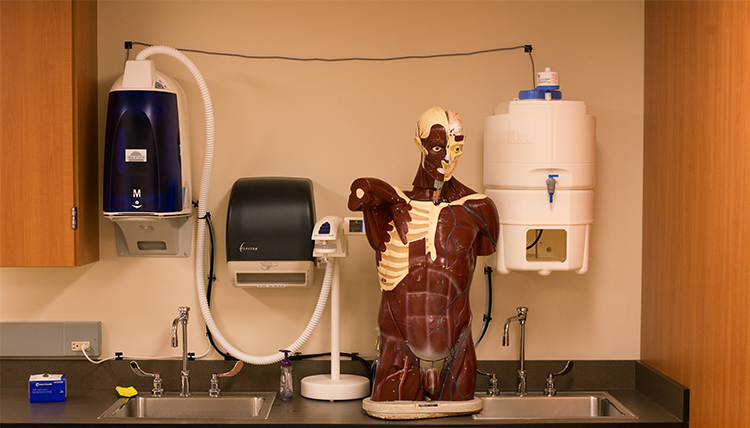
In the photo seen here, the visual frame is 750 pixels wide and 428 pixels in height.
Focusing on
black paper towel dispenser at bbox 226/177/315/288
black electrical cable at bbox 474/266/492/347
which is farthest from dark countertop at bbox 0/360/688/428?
black paper towel dispenser at bbox 226/177/315/288

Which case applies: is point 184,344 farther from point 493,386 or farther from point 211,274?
point 493,386

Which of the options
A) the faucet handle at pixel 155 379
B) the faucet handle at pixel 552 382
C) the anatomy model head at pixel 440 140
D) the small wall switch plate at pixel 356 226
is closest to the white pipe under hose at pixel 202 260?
the small wall switch plate at pixel 356 226

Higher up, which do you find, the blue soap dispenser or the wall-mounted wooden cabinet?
the wall-mounted wooden cabinet

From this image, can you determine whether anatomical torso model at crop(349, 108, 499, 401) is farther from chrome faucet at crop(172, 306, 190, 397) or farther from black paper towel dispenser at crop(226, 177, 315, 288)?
chrome faucet at crop(172, 306, 190, 397)

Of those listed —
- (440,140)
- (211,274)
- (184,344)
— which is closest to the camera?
(440,140)

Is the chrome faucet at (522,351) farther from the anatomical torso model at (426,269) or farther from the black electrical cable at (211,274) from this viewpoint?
the black electrical cable at (211,274)

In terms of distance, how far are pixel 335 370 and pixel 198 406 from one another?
0.63 meters

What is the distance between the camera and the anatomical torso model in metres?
2.62

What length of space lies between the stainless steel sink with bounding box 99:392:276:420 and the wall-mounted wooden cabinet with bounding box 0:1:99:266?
2.26 feet

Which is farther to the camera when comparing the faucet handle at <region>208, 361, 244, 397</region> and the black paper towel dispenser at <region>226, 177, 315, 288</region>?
the faucet handle at <region>208, 361, 244, 397</region>

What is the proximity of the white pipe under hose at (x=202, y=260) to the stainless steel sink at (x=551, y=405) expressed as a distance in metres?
0.83

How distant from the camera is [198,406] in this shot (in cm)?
298

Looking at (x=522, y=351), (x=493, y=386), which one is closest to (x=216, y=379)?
(x=493, y=386)

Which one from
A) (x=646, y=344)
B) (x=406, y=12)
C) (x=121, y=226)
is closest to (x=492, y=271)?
(x=646, y=344)
